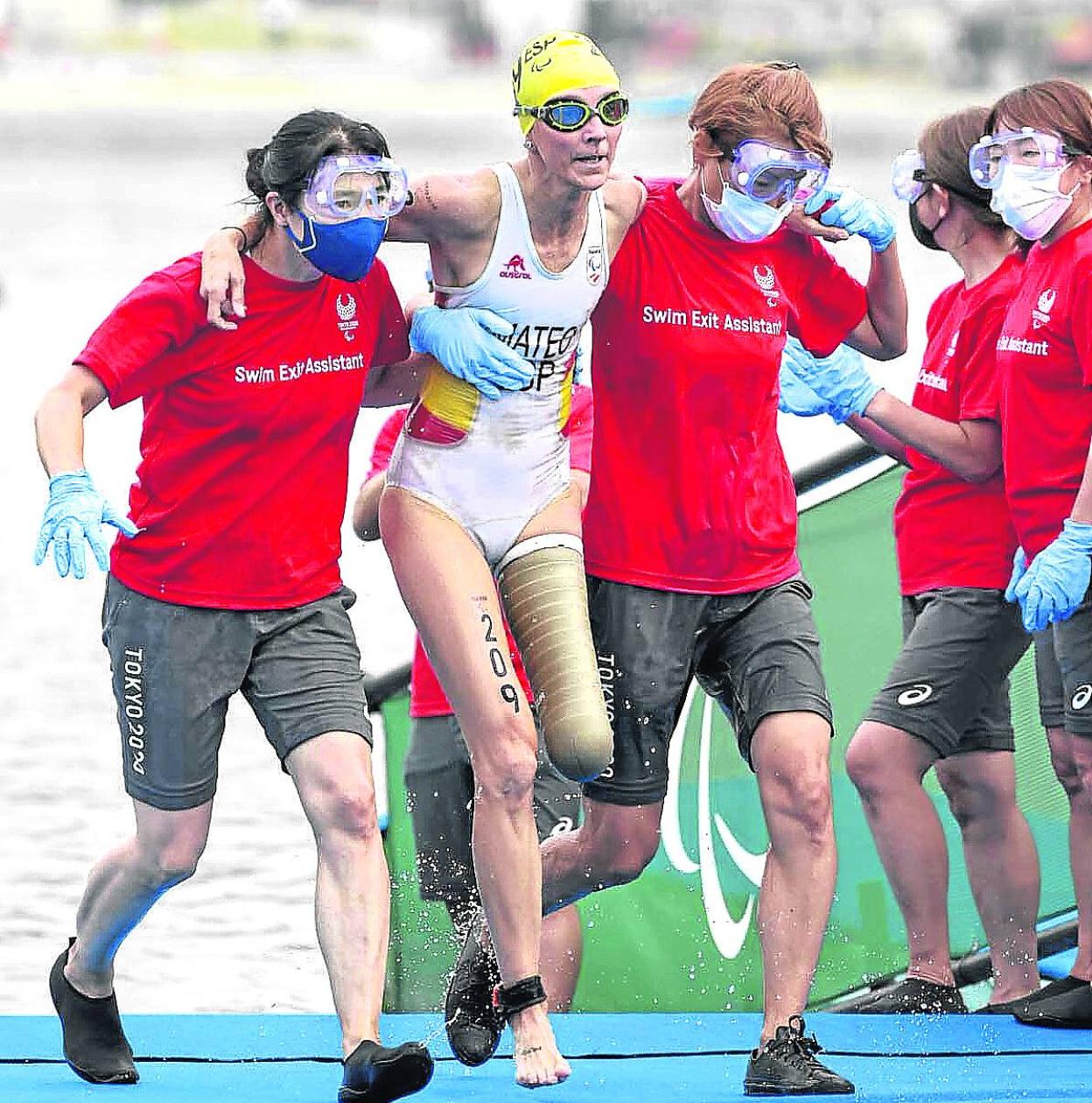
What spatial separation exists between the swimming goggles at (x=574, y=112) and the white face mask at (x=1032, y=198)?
3.37 feet

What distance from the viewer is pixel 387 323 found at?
17.2ft

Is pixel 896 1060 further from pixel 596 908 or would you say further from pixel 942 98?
pixel 942 98

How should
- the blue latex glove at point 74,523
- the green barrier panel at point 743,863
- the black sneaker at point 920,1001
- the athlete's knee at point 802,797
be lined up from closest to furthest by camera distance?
the blue latex glove at point 74,523 < the athlete's knee at point 802,797 < the black sneaker at point 920,1001 < the green barrier panel at point 743,863

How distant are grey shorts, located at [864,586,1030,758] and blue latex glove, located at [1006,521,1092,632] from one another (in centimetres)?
39

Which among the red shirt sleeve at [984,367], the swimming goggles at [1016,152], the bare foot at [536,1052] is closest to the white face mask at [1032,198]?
the swimming goggles at [1016,152]

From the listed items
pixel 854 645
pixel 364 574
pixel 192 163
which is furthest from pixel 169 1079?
pixel 192 163

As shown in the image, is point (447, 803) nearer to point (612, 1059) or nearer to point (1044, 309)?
point (612, 1059)

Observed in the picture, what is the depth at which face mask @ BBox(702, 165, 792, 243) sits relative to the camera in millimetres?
5230

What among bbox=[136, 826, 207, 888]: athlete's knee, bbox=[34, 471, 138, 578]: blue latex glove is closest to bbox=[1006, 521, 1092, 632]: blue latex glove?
bbox=[136, 826, 207, 888]: athlete's knee

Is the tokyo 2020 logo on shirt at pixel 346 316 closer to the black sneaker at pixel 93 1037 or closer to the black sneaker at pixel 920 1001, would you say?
the black sneaker at pixel 93 1037

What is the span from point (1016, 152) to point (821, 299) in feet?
1.88

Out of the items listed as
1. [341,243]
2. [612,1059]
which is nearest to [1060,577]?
[612,1059]

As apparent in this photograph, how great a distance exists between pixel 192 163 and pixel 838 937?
47.2 m

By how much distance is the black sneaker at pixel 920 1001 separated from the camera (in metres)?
6.06
